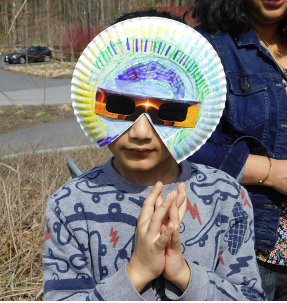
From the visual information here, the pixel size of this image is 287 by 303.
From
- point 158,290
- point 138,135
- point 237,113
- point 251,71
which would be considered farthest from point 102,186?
point 251,71

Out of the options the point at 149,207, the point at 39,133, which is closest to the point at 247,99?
the point at 149,207

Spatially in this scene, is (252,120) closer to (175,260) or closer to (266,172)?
(266,172)

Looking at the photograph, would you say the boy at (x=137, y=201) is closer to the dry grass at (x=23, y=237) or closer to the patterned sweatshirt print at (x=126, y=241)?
the patterned sweatshirt print at (x=126, y=241)

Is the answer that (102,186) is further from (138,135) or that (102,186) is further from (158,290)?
(158,290)

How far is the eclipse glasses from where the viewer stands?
52.1 inches

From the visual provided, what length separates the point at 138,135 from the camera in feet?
4.32

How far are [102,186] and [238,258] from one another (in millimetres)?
532

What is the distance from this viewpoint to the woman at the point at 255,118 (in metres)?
1.76

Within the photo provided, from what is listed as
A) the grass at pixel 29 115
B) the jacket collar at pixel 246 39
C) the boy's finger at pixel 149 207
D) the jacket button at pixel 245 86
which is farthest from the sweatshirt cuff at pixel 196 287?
the grass at pixel 29 115

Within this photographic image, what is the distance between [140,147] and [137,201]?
0.68 feet

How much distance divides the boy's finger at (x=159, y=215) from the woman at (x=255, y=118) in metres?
0.58

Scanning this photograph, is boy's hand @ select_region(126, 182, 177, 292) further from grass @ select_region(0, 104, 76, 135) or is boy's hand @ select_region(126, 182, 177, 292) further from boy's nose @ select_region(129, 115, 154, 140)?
grass @ select_region(0, 104, 76, 135)

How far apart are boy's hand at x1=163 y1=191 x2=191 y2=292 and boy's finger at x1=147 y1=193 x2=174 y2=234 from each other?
0.08 feet

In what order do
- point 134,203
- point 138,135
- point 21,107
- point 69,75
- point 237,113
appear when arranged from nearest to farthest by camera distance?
point 138,135 → point 134,203 → point 237,113 → point 21,107 → point 69,75
